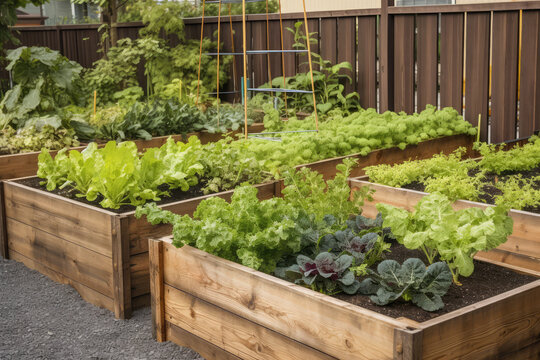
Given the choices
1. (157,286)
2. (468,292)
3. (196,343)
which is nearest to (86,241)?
(157,286)

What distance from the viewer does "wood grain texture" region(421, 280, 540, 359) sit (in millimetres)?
2498

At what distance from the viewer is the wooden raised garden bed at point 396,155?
5.62 m

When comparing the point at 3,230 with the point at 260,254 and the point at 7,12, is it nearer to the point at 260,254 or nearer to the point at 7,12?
the point at 260,254

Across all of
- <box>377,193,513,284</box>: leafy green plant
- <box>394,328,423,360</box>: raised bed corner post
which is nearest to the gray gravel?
<box>377,193,513,284</box>: leafy green plant

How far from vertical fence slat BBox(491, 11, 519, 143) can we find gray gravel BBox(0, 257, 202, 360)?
4.42 metres

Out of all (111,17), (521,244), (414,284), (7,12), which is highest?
(111,17)

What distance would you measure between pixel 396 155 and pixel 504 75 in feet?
5.08

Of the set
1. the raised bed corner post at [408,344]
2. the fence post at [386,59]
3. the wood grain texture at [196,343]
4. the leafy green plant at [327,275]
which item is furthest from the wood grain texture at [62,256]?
the fence post at [386,59]

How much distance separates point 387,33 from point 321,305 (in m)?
5.40

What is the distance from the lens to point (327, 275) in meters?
2.96

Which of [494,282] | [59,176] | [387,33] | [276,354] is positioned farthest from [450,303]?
[387,33]

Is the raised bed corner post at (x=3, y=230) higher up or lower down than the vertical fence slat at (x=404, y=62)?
lower down

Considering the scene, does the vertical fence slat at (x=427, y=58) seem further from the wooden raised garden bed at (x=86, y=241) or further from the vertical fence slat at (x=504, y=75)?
the wooden raised garden bed at (x=86, y=241)

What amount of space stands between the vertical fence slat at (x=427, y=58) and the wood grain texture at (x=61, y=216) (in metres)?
4.42
